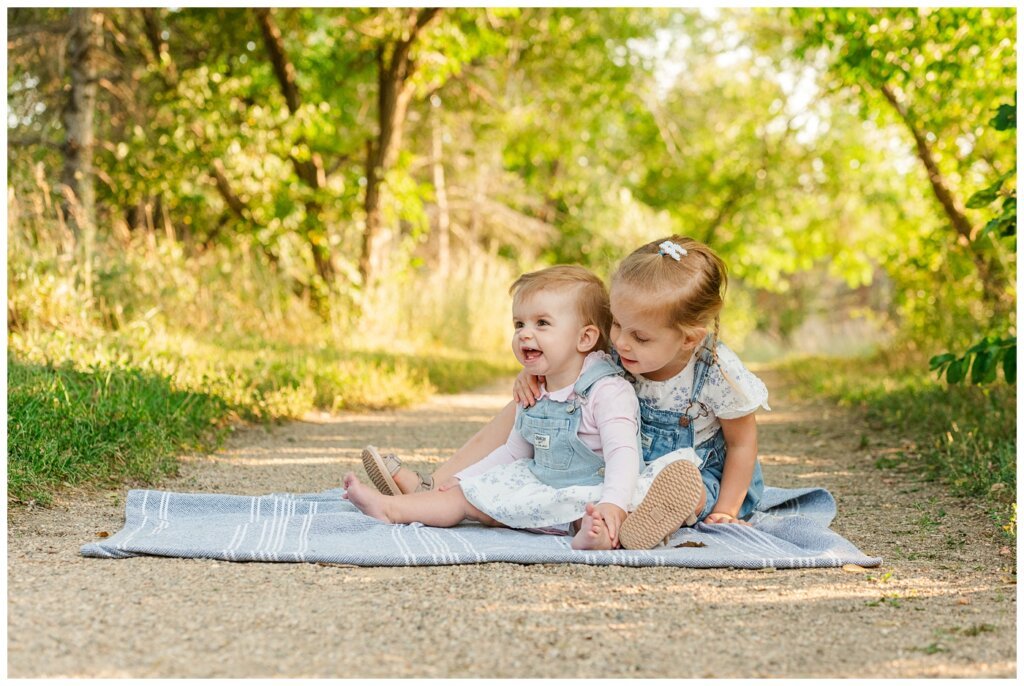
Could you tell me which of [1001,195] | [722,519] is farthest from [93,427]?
[1001,195]

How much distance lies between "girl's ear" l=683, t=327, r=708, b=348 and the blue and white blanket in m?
0.57

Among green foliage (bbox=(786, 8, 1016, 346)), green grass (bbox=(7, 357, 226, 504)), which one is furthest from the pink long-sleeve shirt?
green foliage (bbox=(786, 8, 1016, 346))

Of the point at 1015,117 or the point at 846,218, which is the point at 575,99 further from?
the point at 1015,117

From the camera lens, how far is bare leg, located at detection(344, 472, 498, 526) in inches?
131

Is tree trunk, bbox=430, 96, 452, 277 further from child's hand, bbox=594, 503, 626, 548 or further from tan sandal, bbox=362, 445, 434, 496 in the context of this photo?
child's hand, bbox=594, 503, 626, 548

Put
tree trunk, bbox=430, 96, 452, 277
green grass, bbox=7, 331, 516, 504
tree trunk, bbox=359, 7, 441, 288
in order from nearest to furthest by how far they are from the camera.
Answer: green grass, bbox=7, 331, 516, 504
tree trunk, bbox=359, 7, 441, 288
tree trunk, bbox=430, 96, 452, 277

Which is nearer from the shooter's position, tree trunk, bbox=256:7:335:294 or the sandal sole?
the sandal sole

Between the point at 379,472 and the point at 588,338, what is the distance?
832mm

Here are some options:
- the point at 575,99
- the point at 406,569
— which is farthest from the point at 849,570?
the point at 575,99

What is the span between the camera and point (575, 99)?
13.4 metres

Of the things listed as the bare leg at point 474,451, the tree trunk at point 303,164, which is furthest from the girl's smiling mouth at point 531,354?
the tree trunk at point 303,164

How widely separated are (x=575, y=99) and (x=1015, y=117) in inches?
380

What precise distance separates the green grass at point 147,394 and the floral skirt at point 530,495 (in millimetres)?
1432

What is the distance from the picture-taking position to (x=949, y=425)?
519 cm
